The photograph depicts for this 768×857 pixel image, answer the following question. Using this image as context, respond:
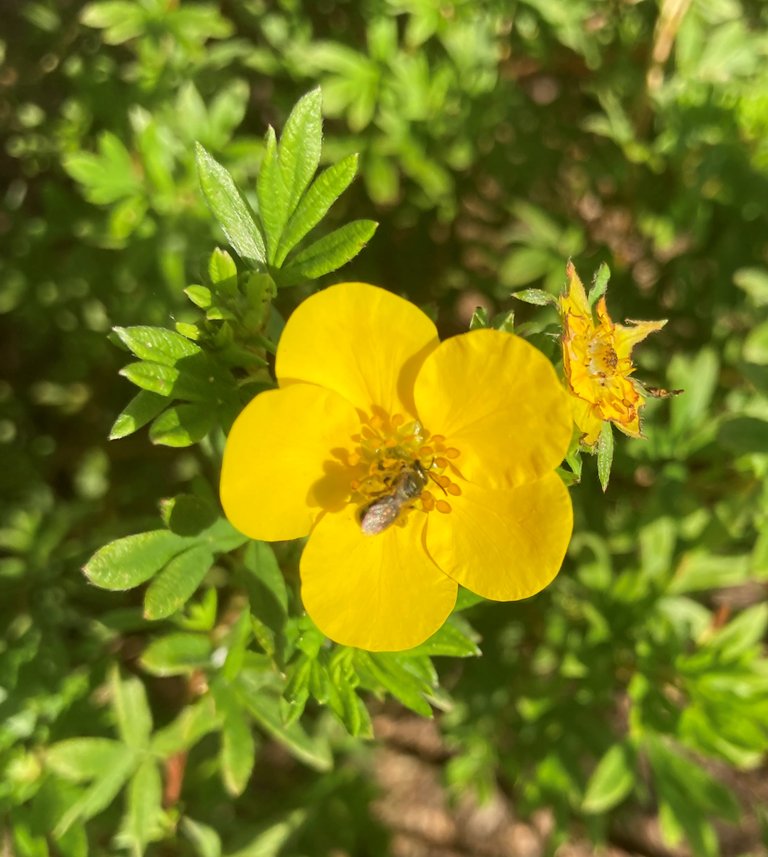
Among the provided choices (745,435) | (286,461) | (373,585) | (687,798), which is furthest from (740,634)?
(286,461)

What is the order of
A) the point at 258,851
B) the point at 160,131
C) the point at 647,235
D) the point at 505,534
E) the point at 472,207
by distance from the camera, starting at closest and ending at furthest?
the point at 505,534
the point at 258,851
the point at 160,131
the point at 647,235
the point at 472,207

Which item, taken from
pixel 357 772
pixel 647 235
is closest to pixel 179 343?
pixel 647 235

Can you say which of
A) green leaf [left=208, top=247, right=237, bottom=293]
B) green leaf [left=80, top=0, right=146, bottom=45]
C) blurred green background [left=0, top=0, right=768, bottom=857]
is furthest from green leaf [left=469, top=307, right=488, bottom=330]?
green leaf [left=80, top=0, right=146, bottom=45]

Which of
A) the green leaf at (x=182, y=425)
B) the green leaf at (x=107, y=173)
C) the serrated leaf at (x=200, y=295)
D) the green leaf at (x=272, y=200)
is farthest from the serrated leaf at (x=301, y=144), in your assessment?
the green leaf at (x=107, y=173)

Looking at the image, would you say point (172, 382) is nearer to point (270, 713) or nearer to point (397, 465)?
point (397, 465)

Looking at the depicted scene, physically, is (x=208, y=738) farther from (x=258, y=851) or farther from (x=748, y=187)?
(x=748, y=187)

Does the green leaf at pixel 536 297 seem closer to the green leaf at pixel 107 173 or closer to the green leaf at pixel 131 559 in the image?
the green leaf at pixel 131 559
